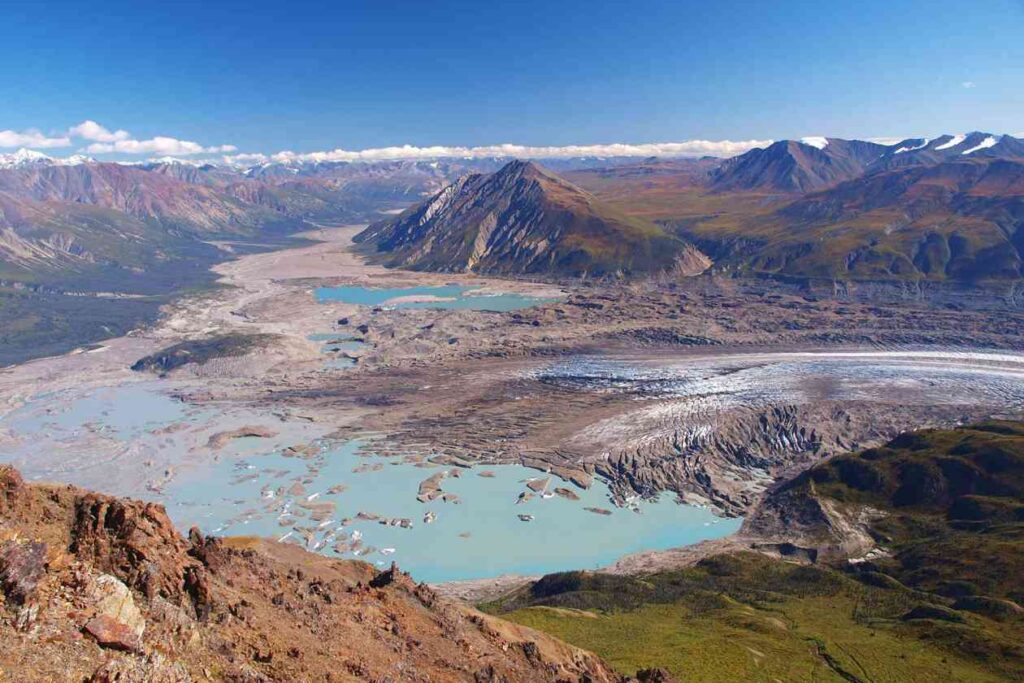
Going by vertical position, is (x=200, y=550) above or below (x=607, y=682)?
above

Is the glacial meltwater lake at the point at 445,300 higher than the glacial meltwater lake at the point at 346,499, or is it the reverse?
the glacial meltwater lake at the point at 445,300

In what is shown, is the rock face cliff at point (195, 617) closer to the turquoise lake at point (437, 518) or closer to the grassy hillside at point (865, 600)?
the grassy hillside at point (865, 600)

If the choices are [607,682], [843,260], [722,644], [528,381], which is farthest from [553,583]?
[843,260]

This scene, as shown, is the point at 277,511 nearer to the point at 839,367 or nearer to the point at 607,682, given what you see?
the point at 607,682

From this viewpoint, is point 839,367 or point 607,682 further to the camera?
point 839,367

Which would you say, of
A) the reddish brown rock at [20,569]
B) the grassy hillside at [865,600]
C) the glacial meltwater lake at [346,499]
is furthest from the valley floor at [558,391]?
the reddish brown rock at [20,569]

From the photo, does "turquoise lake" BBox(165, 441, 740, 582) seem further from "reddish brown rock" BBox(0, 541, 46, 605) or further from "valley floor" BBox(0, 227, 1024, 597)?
"reddish brown rock" BBox(0, 541, 46, 605)
